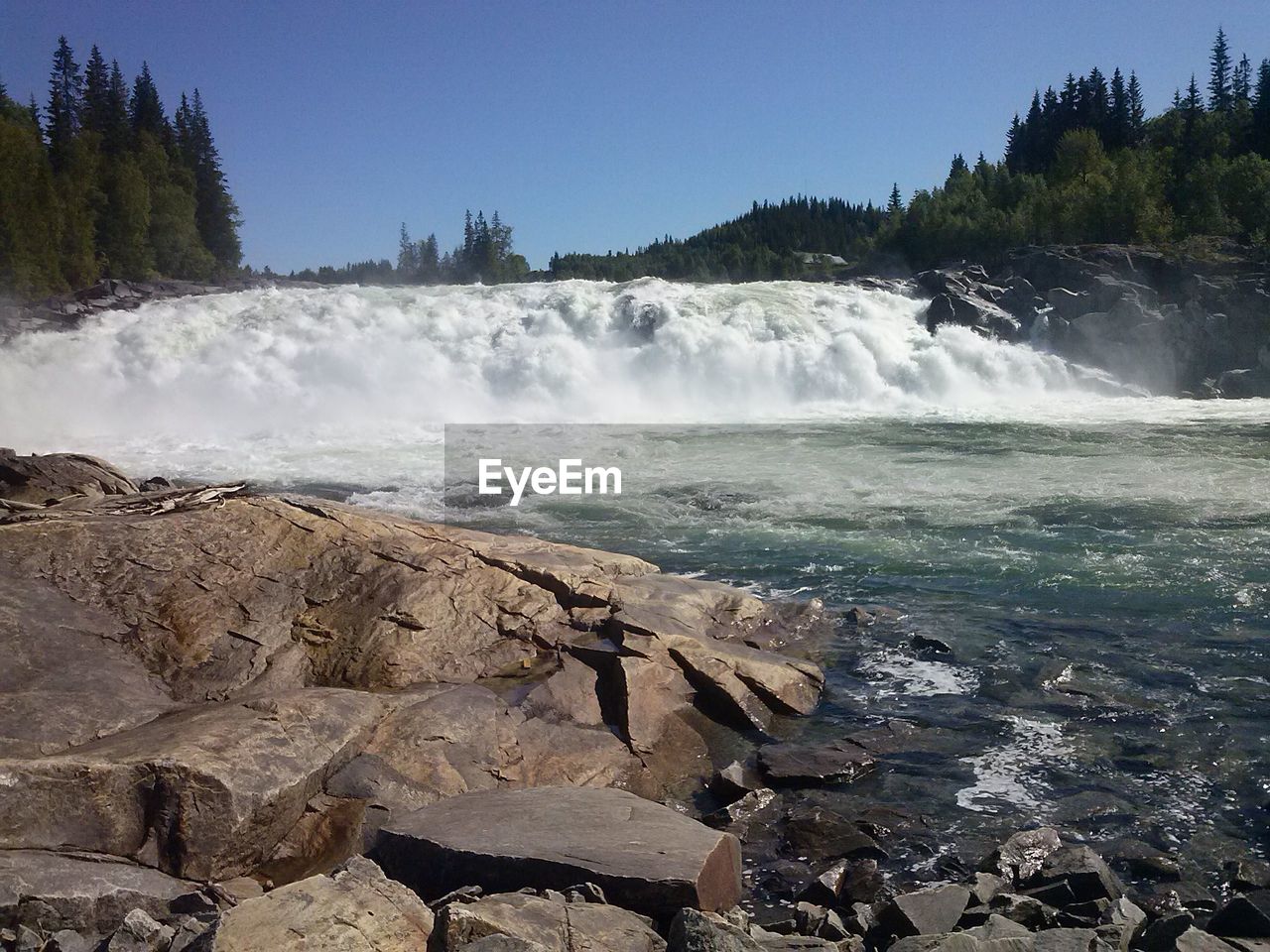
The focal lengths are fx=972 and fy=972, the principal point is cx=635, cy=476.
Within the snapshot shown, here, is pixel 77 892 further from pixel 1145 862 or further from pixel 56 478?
pixel 56 478

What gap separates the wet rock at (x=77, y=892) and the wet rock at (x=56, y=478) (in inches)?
180

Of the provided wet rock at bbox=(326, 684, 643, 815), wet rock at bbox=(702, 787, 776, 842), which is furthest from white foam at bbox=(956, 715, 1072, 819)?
wet rock at bbox=(326, 684, 643, 815)

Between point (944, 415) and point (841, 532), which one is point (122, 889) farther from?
point (944, 415)

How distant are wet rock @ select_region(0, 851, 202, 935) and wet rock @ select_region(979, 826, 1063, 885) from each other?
353 cm

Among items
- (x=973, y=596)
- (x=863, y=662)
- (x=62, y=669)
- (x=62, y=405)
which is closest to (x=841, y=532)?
(x=973, y=596)

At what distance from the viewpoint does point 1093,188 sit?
52250 mm

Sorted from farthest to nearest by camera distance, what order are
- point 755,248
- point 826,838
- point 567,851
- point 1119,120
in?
1. point 755,248
2. point 1119,120
3. point 826,838
4. point 567,851

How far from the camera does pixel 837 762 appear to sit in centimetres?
580

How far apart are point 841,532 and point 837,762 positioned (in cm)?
635

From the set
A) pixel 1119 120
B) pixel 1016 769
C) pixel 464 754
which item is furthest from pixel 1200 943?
pixel 1119 120

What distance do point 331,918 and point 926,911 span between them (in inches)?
92.1

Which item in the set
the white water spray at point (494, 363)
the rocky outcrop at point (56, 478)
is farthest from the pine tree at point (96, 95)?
the rocky outcrop at point (56, 478)

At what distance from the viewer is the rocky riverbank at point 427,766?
3.61m

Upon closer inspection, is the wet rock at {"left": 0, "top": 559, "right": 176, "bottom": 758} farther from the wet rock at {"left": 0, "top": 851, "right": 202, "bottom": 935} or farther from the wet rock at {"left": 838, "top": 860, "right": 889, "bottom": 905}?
the wet rock at {"left": 838, "top": 860, "right": 889, "bottom": 905}
